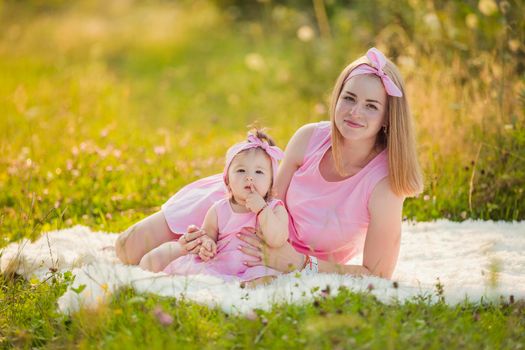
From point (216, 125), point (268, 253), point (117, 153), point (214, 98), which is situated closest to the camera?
point (268, 253)

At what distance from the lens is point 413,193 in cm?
331

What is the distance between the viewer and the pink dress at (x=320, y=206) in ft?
11.3

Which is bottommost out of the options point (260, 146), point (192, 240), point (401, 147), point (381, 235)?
point (381, 235)

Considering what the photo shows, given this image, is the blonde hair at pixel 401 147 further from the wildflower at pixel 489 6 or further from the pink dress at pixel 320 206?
the wildflower at pixel 489 6

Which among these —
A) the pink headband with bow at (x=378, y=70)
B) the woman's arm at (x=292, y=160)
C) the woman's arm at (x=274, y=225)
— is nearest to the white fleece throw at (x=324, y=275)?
the woman's arm at (x=274, y=225)

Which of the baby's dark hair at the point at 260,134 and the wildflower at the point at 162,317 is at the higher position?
the baby's dark hair at the point at 260,134

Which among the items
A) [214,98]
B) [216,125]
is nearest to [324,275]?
[216,125]

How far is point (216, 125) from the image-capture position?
24.4ft

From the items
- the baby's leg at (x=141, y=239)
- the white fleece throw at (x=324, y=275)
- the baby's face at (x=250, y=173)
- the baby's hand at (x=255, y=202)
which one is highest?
the baby's face at (x=250, y=173)

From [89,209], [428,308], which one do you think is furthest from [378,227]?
[89,209]

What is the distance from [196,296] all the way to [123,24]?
9.71m

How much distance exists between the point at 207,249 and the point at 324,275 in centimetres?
54

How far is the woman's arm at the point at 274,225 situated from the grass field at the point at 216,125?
18.3 inches

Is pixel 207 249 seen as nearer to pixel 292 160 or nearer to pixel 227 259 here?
pixel 227 259
